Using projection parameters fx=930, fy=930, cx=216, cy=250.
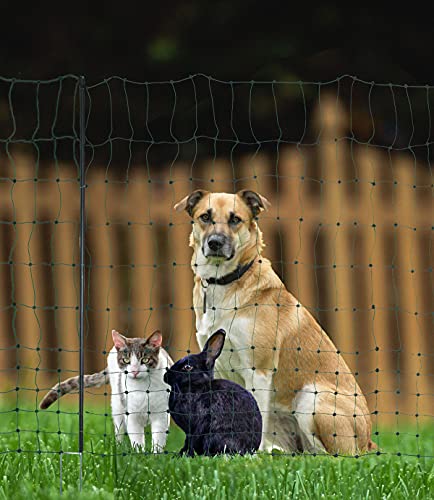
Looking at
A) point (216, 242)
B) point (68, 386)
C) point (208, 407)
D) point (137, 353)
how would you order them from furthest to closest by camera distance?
point (68, 386) → point (137, 353) → point (216, 242) → point (208, 407)

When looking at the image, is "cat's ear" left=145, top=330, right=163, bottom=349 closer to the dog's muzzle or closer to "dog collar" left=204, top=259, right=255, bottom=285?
"dog collar" left=204, top=259, right=255, bottom=285

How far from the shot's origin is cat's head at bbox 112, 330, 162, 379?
5.54 m

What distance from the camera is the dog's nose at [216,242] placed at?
Result: 5406 mm

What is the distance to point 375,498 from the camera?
4598 millimetres

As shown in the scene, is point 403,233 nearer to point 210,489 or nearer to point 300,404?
point 300,404

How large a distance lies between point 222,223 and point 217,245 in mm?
146

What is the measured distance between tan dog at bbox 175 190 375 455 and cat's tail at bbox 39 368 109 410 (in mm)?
719

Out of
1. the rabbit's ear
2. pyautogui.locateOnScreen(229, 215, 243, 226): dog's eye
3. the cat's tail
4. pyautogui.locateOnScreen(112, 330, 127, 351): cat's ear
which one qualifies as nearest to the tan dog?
pyautogui.locateOnScreen(229, 215, 243, 226): dog's eye

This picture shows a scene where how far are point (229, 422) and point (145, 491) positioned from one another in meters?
0.81

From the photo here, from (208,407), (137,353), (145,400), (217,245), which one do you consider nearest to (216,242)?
(217,245)

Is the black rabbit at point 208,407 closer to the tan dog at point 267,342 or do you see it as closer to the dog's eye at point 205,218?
the tan dog at point 267,342

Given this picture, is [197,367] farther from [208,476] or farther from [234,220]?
[234,220]

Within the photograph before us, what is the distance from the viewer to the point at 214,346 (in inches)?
209

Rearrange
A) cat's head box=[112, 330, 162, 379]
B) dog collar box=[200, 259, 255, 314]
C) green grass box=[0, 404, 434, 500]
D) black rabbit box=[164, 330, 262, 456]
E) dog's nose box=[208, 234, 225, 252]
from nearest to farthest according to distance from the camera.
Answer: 1. green grass box=[0, 404, 434, 500]
2. black rabbit box=[164, 330, 262, 456]
3. dog's nose box=[208, 234, 225, 252]
4. cat's head box=[112, 330, 162, 379]
5. dog collar box=[200, 259, 255, 314]
